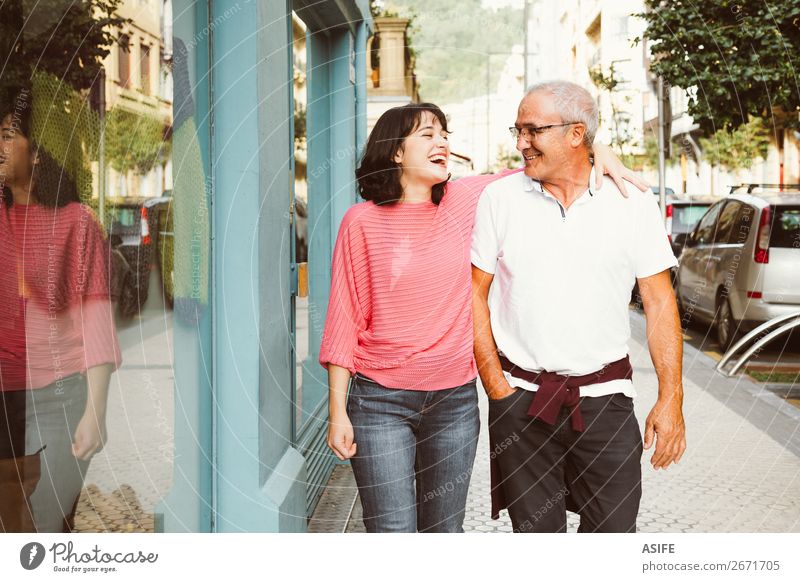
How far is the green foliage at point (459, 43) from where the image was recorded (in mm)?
3574

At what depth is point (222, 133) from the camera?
11.3 ft

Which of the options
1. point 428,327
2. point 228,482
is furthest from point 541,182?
point 228,482

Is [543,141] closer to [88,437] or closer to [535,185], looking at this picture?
[535,185]

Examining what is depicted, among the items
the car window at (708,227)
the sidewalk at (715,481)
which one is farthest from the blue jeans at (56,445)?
the car window at (708,227)

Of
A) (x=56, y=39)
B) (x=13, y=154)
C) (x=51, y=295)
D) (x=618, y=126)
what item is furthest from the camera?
(x=618, y=126)

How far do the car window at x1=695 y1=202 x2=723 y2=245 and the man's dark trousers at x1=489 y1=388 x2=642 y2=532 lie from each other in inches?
353

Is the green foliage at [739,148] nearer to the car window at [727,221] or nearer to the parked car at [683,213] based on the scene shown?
the car window at [727,221]

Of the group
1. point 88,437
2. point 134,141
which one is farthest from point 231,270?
point 88,437

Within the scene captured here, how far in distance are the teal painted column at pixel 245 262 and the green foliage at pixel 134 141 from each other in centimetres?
38

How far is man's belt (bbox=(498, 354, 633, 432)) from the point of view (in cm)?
274

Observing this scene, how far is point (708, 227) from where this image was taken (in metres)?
12.1

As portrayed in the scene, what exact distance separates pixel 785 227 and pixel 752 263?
58 cm

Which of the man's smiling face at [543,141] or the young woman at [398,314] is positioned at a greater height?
the man's smiling face at [543,141]

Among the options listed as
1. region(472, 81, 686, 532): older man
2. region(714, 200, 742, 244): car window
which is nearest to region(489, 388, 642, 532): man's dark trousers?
region(472, 81, 686, 532): older man
